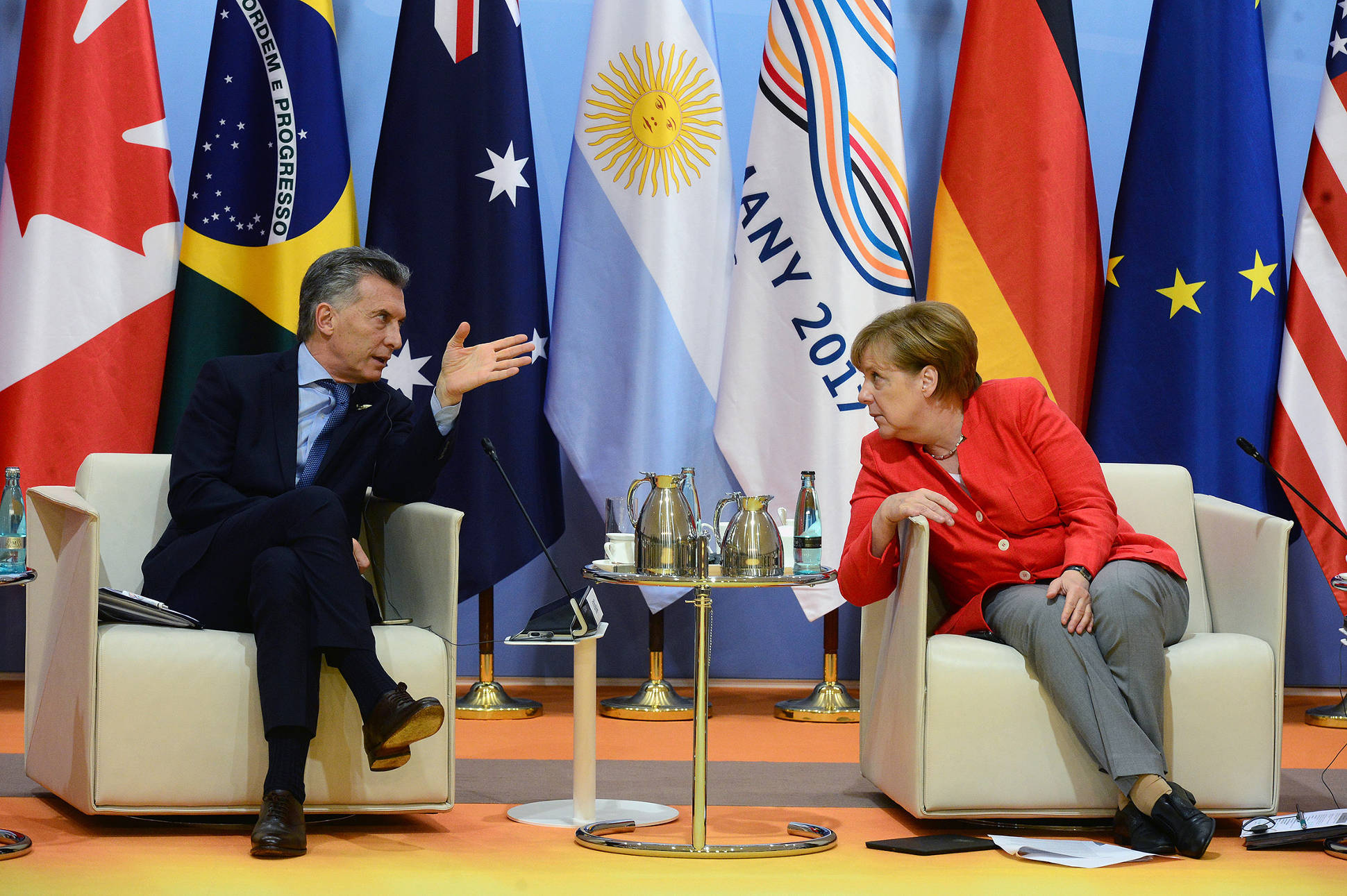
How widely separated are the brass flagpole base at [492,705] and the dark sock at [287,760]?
1.39m

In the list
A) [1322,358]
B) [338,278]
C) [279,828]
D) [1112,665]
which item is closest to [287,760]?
[279,828]

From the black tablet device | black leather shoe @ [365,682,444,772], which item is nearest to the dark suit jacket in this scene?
black leather shoe @ [365,682,444,772]

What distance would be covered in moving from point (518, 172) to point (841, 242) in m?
0.91

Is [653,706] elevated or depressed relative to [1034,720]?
depressed

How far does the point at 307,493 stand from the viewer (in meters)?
2.60

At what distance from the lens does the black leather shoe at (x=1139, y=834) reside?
2.47 meters

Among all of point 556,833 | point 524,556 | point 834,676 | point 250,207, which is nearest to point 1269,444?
point 834,676

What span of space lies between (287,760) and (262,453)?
0.69 m

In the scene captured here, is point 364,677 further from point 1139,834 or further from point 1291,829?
point 1291,829

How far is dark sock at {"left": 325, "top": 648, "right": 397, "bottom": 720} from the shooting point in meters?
2.47

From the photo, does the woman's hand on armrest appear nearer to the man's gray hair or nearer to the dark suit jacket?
the dark suit jacket

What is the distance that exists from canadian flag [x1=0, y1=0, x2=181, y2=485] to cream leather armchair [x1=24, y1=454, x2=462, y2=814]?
114 cm

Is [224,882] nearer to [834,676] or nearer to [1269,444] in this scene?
[834,676]

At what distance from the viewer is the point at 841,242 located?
3.92 meters
